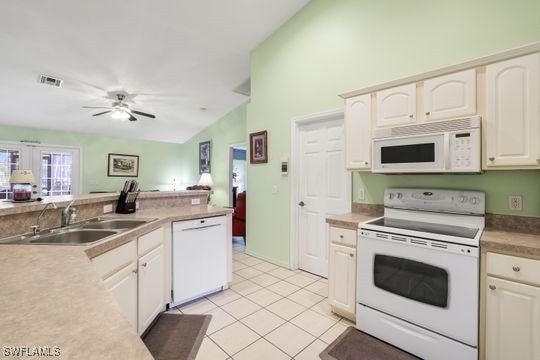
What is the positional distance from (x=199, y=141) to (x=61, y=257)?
6371mm

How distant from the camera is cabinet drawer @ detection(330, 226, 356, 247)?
208cm

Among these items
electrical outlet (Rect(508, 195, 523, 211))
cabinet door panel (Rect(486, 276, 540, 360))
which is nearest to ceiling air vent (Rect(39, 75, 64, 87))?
cabinet door panel (Rect(486, 276, 540, 360))

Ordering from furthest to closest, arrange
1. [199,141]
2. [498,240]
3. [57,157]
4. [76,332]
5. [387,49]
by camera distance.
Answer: [199,141], [57,157], [387,49], [498,240], [76,332]

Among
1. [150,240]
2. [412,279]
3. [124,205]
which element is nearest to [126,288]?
[150,240]

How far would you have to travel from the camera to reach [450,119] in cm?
186

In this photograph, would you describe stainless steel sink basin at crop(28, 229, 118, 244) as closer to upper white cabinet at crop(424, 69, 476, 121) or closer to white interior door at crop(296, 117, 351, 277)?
white interior door at crop(296, 117, 351, 277)

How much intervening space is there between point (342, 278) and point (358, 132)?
4.41 ft

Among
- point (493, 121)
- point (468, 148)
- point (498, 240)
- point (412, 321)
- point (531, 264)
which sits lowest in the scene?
point (412, 321)

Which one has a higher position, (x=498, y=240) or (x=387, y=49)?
(x=387, y=49)

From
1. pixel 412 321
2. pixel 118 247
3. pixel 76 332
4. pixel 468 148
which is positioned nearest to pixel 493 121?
pixel 468 148

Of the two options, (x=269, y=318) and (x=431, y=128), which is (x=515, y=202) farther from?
(x=269, y=318)

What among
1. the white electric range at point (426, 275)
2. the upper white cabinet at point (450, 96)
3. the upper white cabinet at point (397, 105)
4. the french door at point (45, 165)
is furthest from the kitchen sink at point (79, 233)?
the french door at point (45, 165)

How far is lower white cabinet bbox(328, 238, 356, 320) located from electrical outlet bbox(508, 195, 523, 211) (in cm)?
119

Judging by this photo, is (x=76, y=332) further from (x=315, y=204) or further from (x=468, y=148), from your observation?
(x=315, y=204)
